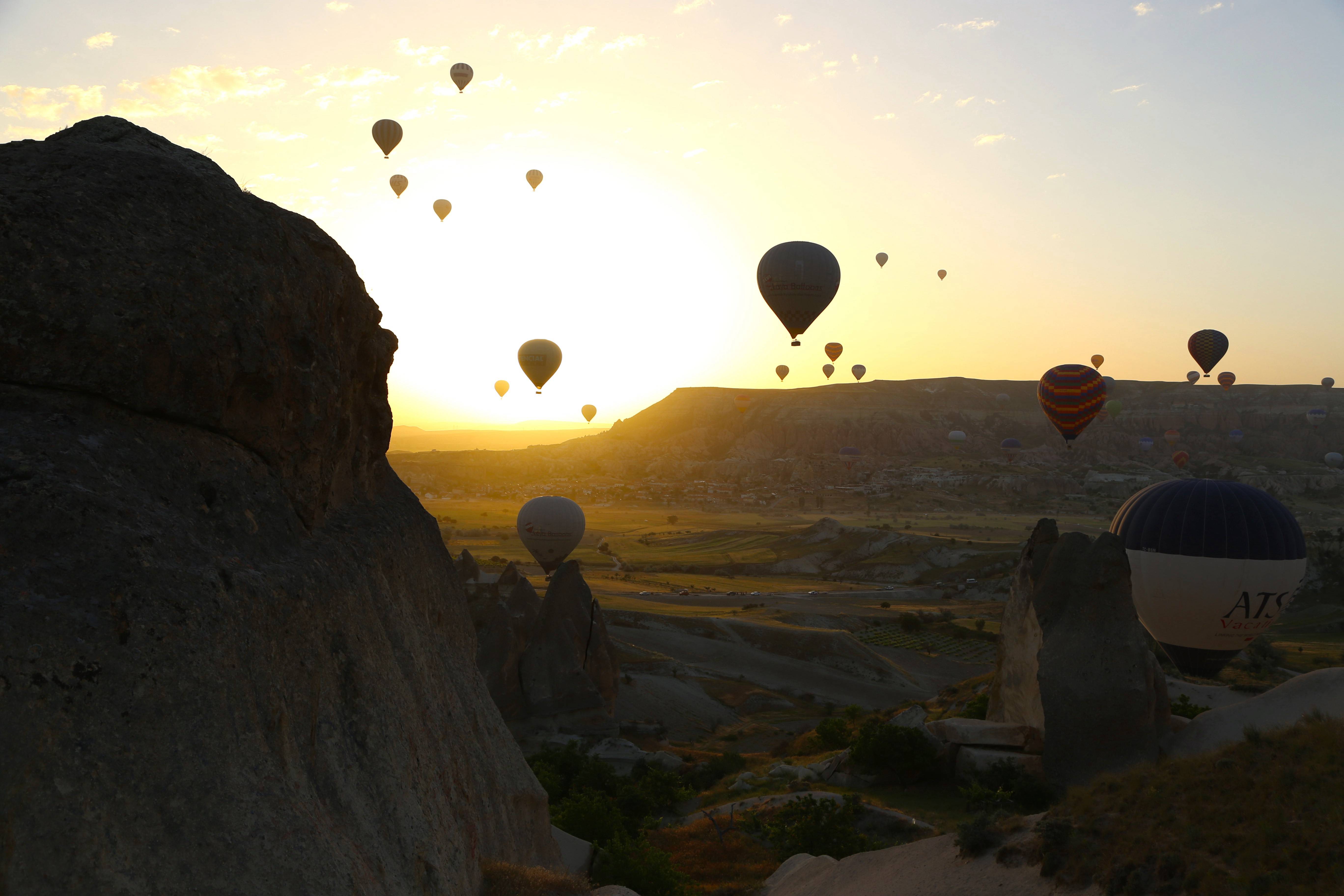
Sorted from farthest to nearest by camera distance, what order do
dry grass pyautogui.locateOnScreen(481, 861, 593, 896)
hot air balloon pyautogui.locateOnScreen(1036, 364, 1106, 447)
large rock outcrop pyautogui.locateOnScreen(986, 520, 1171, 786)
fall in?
hot air balloon pyautogui.locateOnScreen(1036, 364, 1106, 447) → large rock outcrop pyautogui.locateOnScreen(986, 520, 1171, 786) → dry grass pyautogui.locateOnScreen(481, 861, 593, 896)

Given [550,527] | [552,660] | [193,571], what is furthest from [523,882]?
[550,527]

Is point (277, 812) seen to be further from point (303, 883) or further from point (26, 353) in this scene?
point (26, 353)

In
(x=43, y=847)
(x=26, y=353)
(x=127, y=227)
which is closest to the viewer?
(x=43, y=847)

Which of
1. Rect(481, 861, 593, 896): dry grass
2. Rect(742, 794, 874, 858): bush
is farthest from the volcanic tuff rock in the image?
Rect(742, 794, 874, 858): bush

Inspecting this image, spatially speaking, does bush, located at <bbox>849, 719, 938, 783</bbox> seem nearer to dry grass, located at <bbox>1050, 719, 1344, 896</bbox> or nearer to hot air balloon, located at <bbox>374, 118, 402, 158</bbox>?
dry grass, located at <bbox>1050, 719, 1344, 896</bbox>

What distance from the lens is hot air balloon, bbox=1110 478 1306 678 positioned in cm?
2512

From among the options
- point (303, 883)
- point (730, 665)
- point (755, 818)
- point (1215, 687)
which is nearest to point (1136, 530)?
point (1215, 687)

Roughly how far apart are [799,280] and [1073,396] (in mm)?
23677

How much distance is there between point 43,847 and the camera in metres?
4.60

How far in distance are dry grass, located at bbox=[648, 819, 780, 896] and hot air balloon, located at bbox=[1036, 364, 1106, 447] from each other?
43617mm

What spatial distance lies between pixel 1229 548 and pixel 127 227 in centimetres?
2764

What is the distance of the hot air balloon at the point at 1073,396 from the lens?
53594 millimetres

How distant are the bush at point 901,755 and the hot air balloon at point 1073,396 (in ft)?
129

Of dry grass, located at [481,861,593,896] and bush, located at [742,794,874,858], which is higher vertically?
dry grass, located at [481,861,593,896]
